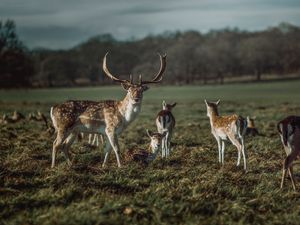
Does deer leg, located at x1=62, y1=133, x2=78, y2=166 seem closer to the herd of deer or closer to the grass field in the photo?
the herd of deer

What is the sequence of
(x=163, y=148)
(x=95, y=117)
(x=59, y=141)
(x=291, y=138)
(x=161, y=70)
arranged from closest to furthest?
(x=291, y=138) → (x=59, y=141) → (x=95, y=117) → (x=161, y=70) → (x=163, y=148)

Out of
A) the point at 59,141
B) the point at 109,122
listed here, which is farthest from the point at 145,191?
the point at 59,141

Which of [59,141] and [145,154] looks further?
[145,154]

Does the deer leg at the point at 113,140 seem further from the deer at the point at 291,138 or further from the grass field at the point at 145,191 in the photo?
the deer at the point at 291,138

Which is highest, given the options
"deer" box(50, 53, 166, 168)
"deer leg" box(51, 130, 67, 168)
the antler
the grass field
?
the antler

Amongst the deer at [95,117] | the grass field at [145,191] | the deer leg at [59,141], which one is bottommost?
the grass field at [145,191]

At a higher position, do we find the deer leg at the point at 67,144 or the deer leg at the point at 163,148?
the deer leg at the point at 67,144

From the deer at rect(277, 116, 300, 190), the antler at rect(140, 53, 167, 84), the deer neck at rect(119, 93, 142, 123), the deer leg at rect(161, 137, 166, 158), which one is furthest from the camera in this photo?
the deer leg at rect(161, 137, 166, 158)

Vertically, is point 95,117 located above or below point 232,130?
above

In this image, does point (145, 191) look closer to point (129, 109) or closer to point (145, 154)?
point (145, 154)

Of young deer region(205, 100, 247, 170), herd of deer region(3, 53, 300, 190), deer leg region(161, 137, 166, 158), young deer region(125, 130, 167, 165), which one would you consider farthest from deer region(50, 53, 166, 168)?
young deer region(205, 100, 247, 170)

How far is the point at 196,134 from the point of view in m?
15.7

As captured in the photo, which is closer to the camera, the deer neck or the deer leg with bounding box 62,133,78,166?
the deer neck

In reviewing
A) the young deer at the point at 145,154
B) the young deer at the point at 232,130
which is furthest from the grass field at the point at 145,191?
the young deer at the point at 232,130
